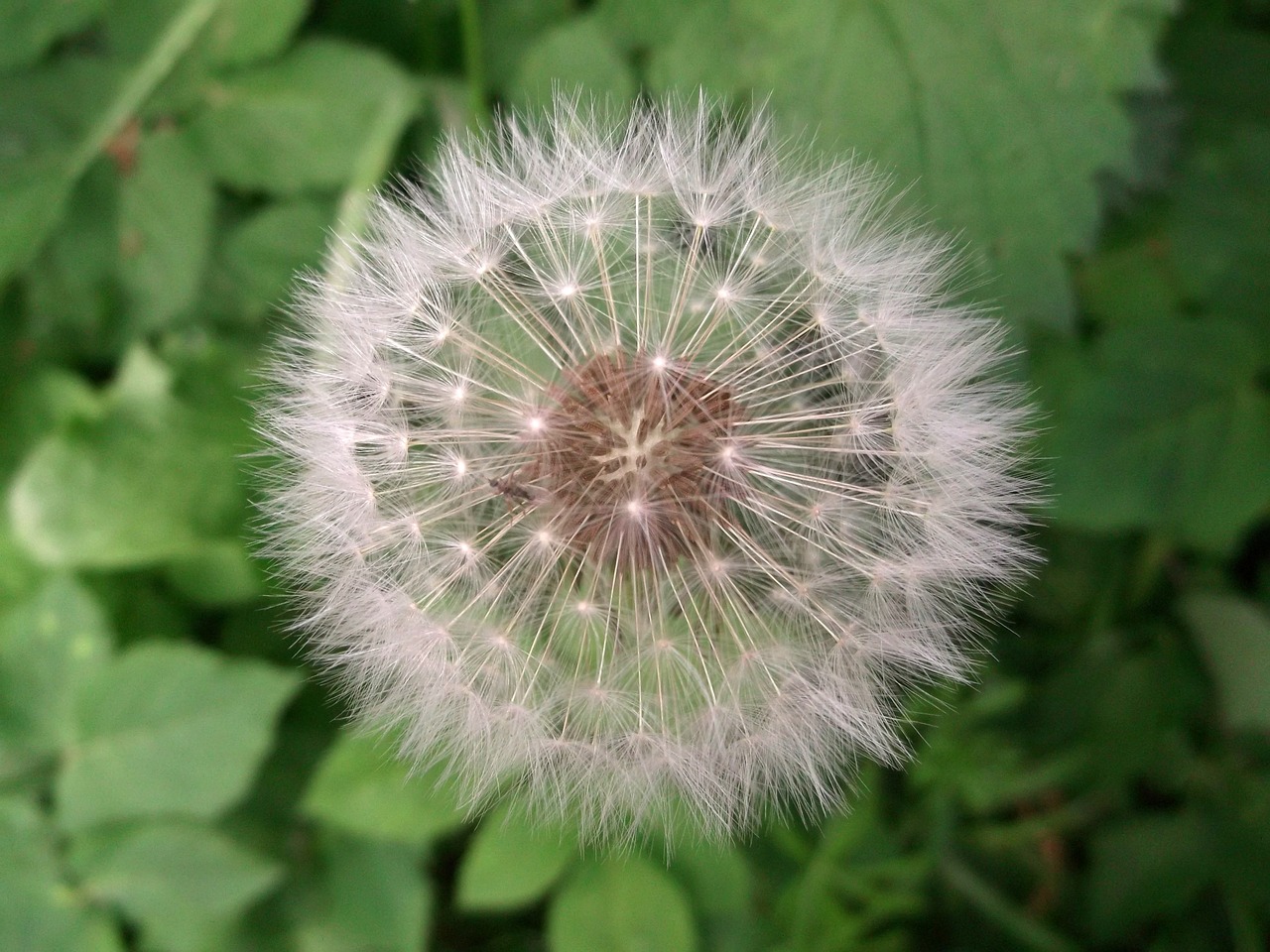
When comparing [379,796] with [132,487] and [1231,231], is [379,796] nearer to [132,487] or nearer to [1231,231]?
[132,487]

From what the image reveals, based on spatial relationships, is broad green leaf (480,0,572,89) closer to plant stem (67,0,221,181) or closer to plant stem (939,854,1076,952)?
plant stem (67,0,221,181)

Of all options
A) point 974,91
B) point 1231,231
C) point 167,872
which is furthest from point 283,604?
point 1231,231

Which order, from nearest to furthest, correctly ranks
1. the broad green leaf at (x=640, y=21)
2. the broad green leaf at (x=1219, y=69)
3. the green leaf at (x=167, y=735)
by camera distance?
the green leaf at (x=167, y=735)
the broad green leaf at (x=640, y=21)
the broad green leaf at (x=1219, y=69)

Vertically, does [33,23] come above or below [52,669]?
above

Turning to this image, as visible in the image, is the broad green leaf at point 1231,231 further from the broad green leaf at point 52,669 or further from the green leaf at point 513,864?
the broad green leaf at point 52,669

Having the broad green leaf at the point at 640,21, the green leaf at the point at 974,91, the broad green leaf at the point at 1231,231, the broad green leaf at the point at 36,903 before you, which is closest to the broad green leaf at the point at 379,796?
the broad green leaf at the point at 36,903

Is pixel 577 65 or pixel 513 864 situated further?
pixel 577 65

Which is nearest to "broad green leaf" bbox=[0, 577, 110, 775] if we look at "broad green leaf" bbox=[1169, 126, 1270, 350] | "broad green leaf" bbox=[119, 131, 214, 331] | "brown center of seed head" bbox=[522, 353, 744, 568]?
"broad green leaf" bbox=[119, 131, 214, 331]
